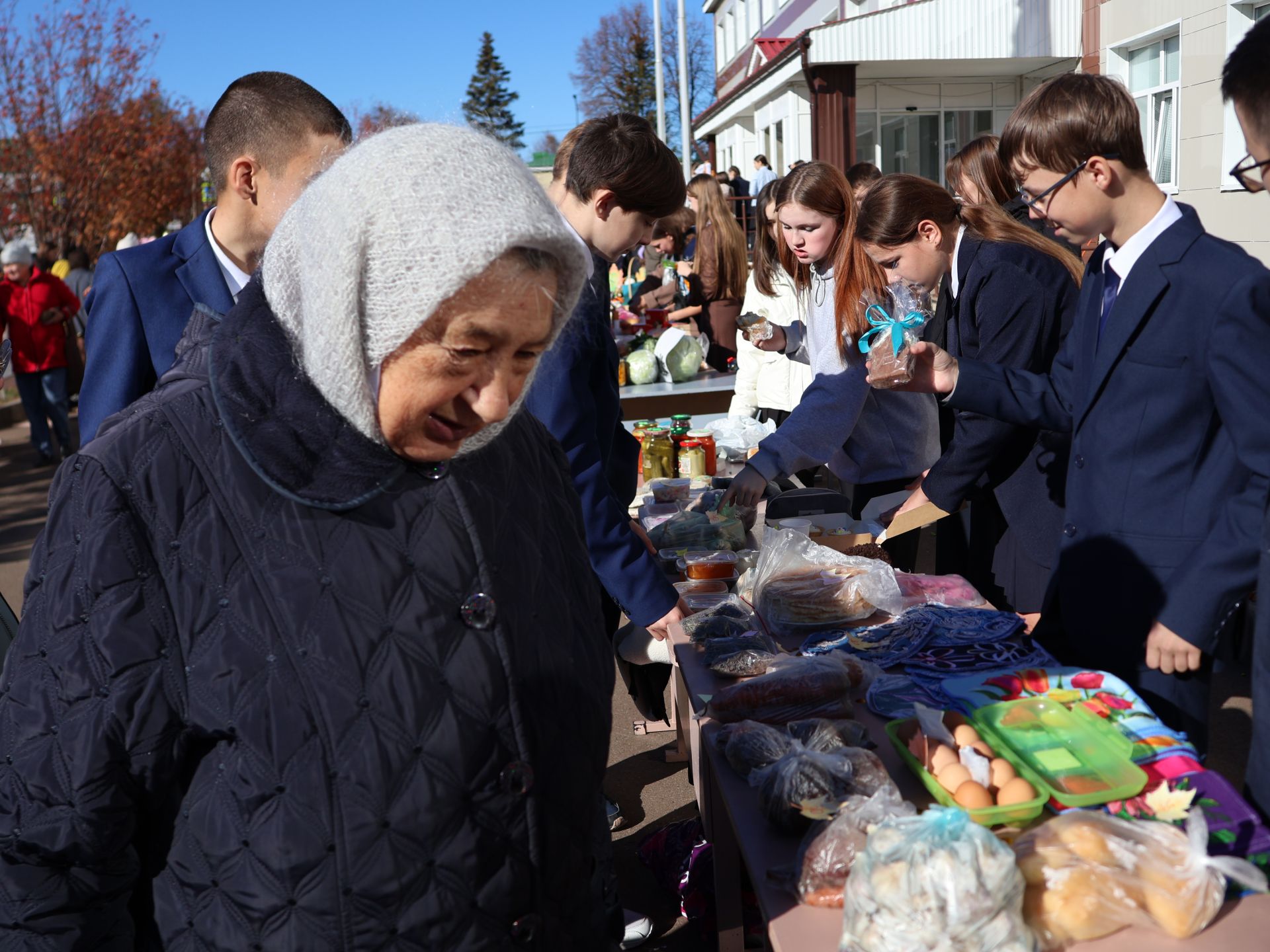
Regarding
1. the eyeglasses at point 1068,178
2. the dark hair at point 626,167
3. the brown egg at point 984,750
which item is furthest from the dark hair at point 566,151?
the brown egg at point 984,750

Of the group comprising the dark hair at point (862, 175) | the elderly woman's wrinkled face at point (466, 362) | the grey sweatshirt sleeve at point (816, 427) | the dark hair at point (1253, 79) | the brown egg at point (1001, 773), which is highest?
the dark hair at point (862, 175)

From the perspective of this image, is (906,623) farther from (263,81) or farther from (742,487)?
(263,81)

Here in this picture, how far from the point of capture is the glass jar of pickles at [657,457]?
169 inches

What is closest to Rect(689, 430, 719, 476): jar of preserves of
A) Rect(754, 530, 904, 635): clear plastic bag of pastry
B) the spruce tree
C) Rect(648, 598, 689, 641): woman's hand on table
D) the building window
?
Rect(754, 530, 904, 635): clear plastic bag of pastry

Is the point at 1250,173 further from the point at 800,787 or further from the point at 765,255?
the point at 765,255

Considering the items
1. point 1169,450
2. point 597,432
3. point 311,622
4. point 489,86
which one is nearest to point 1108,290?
point 1169,450

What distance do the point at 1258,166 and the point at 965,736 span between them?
1.02m

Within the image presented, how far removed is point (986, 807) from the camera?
1530 mm

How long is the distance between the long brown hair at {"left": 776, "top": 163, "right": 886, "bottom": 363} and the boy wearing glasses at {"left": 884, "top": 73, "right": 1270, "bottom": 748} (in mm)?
1014

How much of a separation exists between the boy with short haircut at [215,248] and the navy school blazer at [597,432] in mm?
688

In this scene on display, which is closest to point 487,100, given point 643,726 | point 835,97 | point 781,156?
point 781,156

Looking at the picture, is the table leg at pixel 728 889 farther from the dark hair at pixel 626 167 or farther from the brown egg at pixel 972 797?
the dark hair at pixel 626 167

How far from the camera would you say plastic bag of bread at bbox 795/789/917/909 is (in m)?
1.46

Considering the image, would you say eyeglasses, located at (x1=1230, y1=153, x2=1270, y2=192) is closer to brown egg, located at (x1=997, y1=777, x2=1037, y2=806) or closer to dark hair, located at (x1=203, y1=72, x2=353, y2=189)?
brown egg, located at (x1=997, y1=777, x2=1037, y2=806)
